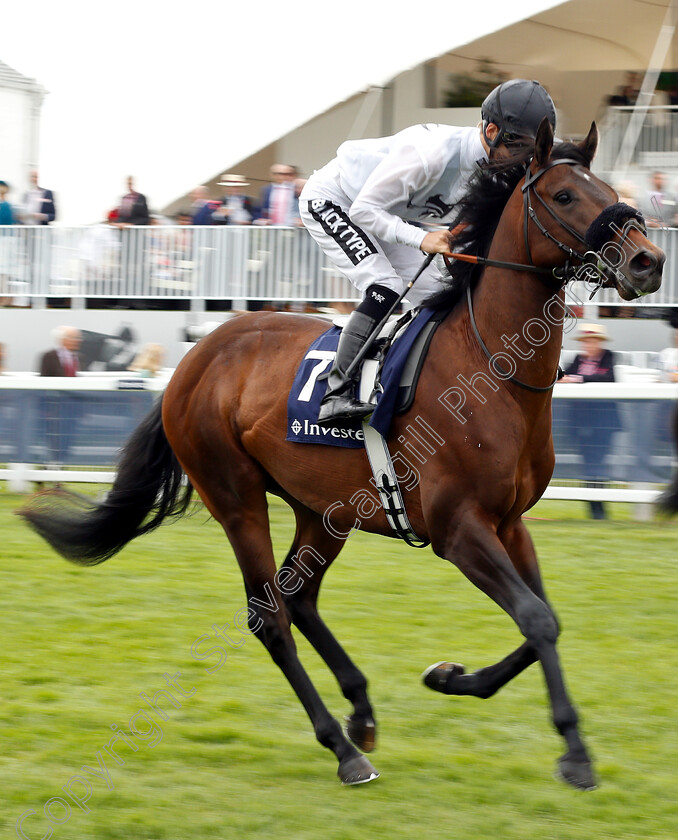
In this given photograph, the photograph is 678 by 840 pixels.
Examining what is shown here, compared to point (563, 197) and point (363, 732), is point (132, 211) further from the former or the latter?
point (563, 197)

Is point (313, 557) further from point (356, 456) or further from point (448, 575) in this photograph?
point (448, 575)

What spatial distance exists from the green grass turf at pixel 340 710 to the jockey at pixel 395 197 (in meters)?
1.20

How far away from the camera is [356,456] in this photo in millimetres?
4004

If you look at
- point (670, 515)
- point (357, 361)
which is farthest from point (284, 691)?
point (670, 515)

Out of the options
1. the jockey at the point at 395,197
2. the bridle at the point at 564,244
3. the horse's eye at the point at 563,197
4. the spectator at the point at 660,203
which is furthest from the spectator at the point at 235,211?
the horse's eye at the point at 563,197

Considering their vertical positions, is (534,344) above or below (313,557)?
above

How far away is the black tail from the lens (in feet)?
15.6

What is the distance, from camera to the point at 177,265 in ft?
39.4

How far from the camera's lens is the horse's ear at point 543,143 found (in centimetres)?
345

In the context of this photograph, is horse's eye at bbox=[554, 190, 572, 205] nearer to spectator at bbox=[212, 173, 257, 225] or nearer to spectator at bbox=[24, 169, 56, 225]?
spectator at bbox=[212, 173, 257, 225]

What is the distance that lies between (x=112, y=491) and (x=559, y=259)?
7.24ft

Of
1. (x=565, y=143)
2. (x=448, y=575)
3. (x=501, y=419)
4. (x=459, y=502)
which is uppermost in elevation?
(x=565, y=143)

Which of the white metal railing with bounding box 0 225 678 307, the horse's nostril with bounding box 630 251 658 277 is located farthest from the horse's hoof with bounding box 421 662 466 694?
the white metal railing with bounding box 0 225 678 307

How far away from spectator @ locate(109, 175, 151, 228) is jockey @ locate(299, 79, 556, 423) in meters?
8.16
